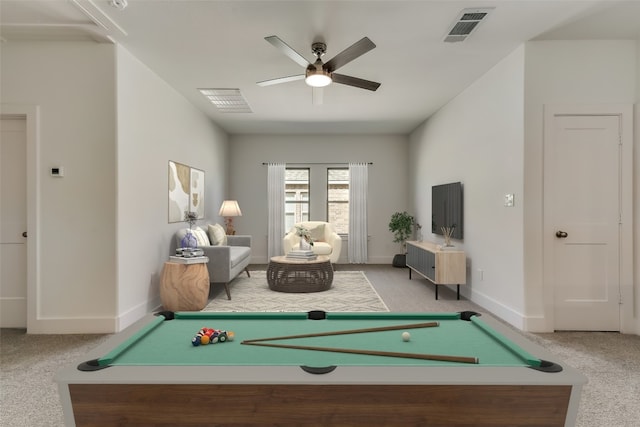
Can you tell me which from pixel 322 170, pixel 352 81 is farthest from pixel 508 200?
pixel 322 170

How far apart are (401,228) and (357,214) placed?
1.06 meters

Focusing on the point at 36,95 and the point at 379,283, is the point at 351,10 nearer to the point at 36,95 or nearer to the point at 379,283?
the point at 36,95

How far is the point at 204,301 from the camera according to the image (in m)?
4.21

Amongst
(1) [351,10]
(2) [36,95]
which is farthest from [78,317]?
(1) [351,10]

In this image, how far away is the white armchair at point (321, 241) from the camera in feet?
22.5

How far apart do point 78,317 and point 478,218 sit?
4486 millimetres

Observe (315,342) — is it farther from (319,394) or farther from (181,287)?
(181,287)

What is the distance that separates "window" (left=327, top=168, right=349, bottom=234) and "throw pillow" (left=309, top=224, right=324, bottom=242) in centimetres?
83

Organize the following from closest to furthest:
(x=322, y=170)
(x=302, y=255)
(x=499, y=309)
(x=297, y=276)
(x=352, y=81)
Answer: (x=352, y=81) < (x=499, y=309) < (x=297, y=276) < (x=302, y=255) < (x=322, y=170)

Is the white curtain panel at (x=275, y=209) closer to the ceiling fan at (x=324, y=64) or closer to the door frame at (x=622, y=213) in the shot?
the ceiling fan at (x=324, y=64)

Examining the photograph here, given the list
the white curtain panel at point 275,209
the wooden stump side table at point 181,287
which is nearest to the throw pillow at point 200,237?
the wooden stump side table at point 181,287

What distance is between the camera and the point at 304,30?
3.29 metres

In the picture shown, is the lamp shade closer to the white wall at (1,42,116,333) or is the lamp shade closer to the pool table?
the white wall at (1,42,116,333)

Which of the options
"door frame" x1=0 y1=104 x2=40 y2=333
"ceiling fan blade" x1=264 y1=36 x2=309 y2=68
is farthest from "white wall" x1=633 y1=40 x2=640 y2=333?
"door frame" x1=0 y1=104 x2=40 y2=333
